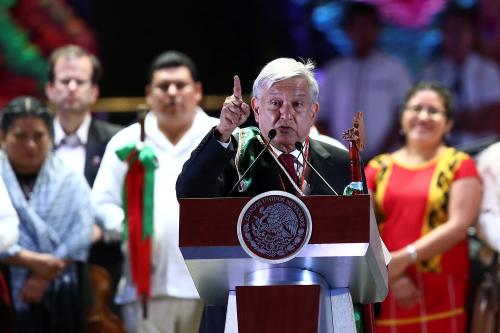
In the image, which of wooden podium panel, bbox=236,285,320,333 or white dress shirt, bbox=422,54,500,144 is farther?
white dress shirt, bbox=422,54,500,144

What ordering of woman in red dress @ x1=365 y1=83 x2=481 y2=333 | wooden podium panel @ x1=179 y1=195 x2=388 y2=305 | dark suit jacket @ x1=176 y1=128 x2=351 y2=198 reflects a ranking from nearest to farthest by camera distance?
1. wooden podium panel @ x1=179 y1=195 x2=388 y2=305
2. dark suit jacket @ x1=176 y1=128 x2=351 y2=198
3. woman in red dress @ x1=365 y1=83 x2=481 y2=333

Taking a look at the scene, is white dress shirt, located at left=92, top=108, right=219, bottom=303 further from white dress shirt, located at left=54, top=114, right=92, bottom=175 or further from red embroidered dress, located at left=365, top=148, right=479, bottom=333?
red embroidered dress, located at left=365, top=148, right=479, bottom=333

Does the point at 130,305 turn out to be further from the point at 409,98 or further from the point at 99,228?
the point at 409,98

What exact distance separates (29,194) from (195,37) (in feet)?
6.95

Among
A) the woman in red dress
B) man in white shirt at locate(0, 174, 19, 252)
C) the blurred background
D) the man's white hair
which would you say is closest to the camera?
the man's white hair

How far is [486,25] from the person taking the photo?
700 cm

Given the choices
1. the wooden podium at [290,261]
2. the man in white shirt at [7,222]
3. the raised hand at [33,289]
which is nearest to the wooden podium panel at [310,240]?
the wooden podium at [290,261]

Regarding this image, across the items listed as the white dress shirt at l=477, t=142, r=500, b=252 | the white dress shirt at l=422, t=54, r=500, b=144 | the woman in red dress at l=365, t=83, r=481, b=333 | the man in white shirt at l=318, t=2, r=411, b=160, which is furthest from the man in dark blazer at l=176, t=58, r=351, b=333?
the white dress shirt at l=422, t=54, r=500, b=144

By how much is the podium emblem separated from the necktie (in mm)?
410

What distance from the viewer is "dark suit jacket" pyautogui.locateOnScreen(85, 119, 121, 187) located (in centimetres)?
554

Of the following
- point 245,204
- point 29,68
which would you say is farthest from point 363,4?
point 245,204

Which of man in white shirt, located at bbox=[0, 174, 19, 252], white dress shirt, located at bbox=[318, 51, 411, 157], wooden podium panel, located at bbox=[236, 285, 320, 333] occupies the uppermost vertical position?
white dress shirt, located at bbox=[318, 51, 411, 157]

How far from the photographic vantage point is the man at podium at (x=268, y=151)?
326cm

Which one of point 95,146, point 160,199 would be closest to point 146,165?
point 160,199
